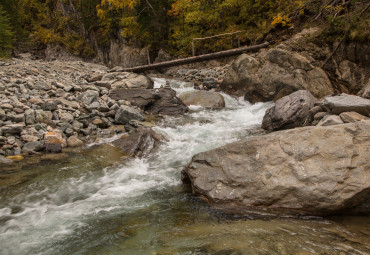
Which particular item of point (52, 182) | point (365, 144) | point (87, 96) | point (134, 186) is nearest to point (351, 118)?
point (365, 144)

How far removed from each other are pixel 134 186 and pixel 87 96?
6.50 meters

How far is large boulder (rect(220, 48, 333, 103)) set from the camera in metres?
9.70

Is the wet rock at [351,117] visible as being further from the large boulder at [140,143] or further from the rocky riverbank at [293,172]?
the large boulder at [140,143]

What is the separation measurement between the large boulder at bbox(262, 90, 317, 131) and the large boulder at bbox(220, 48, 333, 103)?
8.39 ft

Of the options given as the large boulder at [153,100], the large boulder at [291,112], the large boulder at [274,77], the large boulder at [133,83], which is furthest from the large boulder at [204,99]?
the large boulder at [291,112]

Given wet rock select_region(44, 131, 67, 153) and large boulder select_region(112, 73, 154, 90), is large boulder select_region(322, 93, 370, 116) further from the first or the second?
large boulder select_region(112, 73, 154, 90)

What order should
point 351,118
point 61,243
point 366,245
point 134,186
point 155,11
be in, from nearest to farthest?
1. point 366,245
2. point 61,243
3. point 134,186
4. point 351,118
5. point 155,11

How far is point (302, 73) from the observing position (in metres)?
9.91

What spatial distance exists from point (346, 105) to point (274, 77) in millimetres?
5153

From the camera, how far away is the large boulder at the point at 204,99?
11.1m

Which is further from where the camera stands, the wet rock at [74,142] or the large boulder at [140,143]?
the wet rock at [74,142]

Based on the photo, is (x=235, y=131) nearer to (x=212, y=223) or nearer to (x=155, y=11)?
(x=212, y=223)

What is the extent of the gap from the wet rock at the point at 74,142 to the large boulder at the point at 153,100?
4.03 meters

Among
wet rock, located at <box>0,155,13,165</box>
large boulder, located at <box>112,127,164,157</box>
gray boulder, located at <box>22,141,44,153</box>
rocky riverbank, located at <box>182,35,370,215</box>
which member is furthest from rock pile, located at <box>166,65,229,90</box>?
wet rock, located at <box>0,155,13,165</box>
